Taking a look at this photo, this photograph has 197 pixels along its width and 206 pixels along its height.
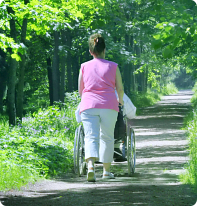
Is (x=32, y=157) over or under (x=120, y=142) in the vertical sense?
under

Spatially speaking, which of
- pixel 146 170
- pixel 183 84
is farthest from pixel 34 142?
pixel 183 84

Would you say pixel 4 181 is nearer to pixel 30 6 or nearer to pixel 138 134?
pixel 30 6

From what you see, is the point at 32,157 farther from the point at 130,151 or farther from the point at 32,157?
the point at 130,151

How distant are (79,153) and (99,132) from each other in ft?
3.05

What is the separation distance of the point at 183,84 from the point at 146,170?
9529 centimetres

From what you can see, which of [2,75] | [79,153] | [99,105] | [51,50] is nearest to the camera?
[99,105]

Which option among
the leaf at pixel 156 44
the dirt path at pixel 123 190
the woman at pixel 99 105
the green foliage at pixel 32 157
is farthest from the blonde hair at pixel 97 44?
the green foliage at pixel 32 157

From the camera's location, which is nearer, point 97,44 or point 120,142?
point 97,44

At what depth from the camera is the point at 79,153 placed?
6.61m

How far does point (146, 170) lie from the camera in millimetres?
7715

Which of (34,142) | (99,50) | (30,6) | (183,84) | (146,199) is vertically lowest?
(146,199)

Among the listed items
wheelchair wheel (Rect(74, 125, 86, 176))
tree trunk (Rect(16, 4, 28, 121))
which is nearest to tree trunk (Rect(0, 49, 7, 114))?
tree trunk (Rect(16, 4, 28, 121))

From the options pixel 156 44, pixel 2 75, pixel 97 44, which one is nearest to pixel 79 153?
pixel 97 44

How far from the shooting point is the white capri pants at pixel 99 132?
5.71 m
